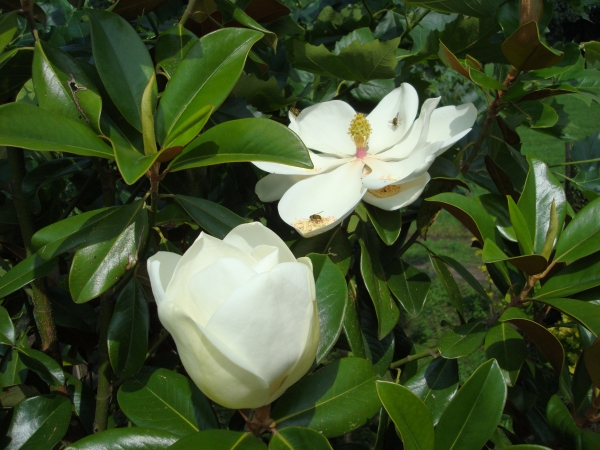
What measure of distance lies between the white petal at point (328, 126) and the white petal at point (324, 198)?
2.5 inches

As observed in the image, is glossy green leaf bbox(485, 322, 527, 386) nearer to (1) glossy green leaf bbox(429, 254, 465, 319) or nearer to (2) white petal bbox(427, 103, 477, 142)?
(1) glossy green leaf bbox(429, 254, 465, 319)

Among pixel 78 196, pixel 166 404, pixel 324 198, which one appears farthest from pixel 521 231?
pixel 78 196

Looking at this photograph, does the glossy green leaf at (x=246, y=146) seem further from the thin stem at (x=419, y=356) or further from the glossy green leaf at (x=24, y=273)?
the thin stem at (x=419, y=356)

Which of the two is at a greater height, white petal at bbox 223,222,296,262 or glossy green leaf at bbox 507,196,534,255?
white petal at bbox 223,222,296,262

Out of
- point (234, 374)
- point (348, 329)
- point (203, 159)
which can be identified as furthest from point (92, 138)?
point (348, 329)

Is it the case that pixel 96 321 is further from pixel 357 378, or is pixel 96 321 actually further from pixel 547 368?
pixel 547 368

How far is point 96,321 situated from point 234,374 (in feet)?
2.10

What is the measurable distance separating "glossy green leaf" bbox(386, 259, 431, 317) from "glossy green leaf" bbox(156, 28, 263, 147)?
0.44 meters

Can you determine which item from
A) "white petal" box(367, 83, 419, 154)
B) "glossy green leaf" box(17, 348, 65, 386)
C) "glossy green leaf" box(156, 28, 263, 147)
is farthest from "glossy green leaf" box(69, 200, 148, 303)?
"white petal" box(367, 83, 419, 154)

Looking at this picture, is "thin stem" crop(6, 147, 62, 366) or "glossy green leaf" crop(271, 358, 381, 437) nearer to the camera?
"glossy green leaf" crop(271, 358, 381, 437)

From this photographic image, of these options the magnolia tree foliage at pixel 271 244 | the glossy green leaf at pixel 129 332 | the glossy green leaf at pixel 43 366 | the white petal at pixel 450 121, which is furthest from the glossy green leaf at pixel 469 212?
the glossy green leaf at pixel 43 366

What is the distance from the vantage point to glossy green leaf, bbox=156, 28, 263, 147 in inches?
28.4

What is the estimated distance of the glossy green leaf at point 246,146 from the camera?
652mm

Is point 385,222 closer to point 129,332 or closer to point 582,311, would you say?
point 582,311
